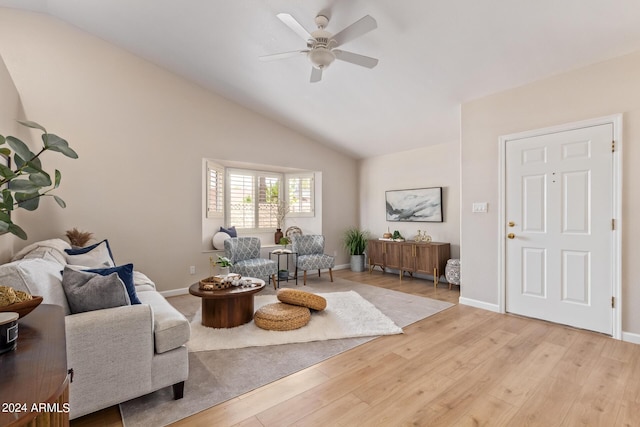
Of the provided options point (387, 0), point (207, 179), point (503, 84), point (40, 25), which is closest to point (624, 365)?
point (503, 84)

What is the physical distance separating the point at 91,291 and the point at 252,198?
4.00 metres

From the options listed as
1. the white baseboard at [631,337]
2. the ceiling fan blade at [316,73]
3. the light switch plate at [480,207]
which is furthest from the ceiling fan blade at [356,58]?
the white baseboard at [631,337]

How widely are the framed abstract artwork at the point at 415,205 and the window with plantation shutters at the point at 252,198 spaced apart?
2.38 m

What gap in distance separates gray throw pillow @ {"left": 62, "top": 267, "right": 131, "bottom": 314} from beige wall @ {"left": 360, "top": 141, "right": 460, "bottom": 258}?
4.89 metres

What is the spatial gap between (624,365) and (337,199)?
4807 millimetres

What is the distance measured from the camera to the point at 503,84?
11.1 feet

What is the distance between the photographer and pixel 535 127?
3.28 metres

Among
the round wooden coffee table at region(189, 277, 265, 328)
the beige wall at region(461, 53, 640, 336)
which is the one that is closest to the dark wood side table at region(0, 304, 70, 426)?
the round wooden coffee table at region(189, 277, 265, 328)

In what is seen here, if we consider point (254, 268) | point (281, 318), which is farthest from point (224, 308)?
point (254, 268)

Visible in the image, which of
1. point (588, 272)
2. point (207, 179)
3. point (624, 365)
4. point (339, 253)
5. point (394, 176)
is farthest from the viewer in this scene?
point (339, 253)

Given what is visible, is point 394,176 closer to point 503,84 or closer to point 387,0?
point 503,84

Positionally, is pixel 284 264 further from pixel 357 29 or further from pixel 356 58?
pixel 357 29

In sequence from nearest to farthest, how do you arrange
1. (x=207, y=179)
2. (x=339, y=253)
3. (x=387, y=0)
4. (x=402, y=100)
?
(x=387, y=0) → (x=402, y=100) → (x=207, y=179) → (x=339, y=253)

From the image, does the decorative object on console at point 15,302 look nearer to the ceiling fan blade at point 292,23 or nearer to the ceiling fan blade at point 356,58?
the ceiling fan blade at point 292,23
